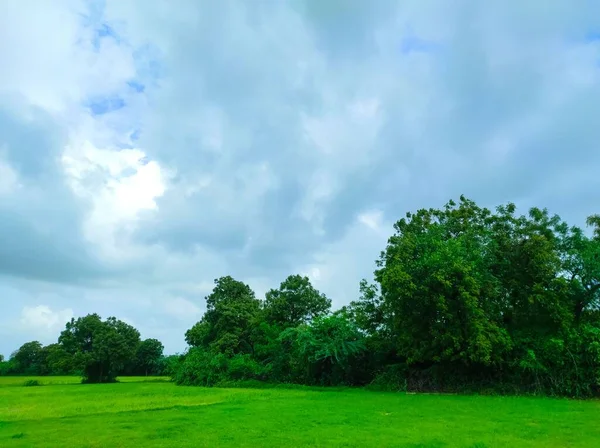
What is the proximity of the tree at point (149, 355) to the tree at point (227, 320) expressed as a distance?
2633 cm

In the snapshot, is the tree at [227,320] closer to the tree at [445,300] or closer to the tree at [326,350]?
the tree at [326,350]

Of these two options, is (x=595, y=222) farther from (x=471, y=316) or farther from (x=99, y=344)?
(x=99, y=344)

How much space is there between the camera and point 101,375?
51.3 m

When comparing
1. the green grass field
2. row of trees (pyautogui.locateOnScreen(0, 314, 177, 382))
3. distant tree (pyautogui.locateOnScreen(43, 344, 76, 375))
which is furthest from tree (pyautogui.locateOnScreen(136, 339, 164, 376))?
the green grass field

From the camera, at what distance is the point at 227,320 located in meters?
42.6

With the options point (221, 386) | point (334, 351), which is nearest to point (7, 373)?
point (221, 386)

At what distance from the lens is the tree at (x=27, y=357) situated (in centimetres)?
7556

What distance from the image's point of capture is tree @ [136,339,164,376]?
7025 centimetres

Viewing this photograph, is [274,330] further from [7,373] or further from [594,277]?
[7,373]

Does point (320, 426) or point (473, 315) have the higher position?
point (473, 315)

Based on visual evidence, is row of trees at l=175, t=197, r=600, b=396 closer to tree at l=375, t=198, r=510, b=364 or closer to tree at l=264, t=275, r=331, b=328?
tree at l=375, t=198, r=510, b=364

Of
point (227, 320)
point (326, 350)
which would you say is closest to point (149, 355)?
point (227, 320)

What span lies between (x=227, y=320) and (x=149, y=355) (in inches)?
1369

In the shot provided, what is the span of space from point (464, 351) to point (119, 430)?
57.2 ft
